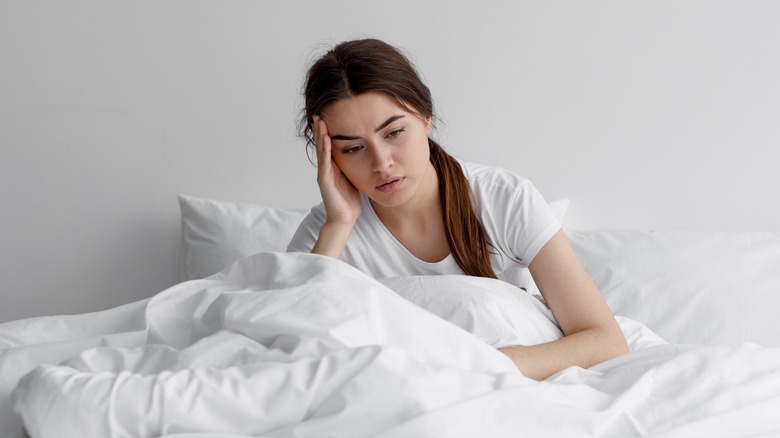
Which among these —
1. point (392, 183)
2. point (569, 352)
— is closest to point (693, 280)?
point (569, 352)

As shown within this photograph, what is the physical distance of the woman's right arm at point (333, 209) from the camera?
1.97m

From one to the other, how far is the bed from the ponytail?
6.0 inches

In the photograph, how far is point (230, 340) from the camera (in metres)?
1.38

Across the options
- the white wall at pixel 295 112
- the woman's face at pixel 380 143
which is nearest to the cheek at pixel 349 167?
the woman's face at pixel 380 143

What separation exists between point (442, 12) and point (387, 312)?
4.49 ft

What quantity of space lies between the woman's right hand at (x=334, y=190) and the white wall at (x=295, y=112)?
623 millimetres

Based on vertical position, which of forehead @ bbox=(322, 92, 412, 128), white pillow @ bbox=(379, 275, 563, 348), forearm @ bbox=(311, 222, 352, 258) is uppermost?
forehead @ bbox=(322, 92, 412, 128)

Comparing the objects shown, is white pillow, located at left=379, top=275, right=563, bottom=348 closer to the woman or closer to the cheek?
the woman

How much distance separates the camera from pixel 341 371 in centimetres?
118

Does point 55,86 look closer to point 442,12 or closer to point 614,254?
point 442,12

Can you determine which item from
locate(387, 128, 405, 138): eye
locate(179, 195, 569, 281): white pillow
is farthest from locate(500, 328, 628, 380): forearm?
locate(179, 195, 569, 281): white pillow

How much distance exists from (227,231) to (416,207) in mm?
696

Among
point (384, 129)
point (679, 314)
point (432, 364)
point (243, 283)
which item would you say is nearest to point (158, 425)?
point (432, 364)

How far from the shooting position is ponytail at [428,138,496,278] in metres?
1.95
